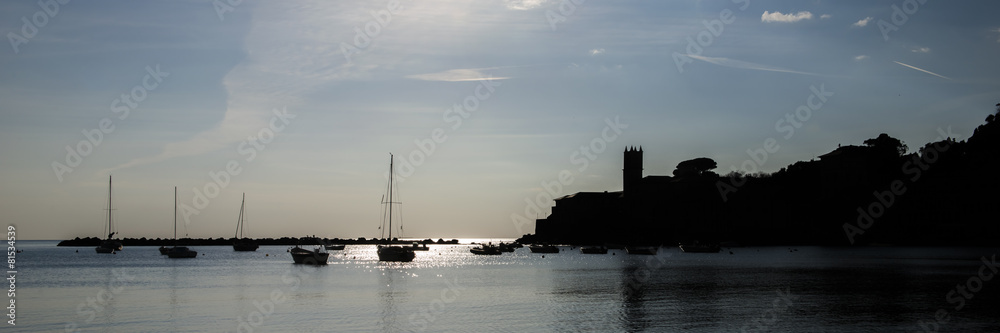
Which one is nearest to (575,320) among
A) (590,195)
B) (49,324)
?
(49,324)

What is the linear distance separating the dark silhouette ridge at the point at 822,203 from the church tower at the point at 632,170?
20 centimetres

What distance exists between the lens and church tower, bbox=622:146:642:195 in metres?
164

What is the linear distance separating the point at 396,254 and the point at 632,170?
83998 millimetres

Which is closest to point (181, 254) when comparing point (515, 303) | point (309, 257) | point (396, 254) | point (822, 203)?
point (309, 257)

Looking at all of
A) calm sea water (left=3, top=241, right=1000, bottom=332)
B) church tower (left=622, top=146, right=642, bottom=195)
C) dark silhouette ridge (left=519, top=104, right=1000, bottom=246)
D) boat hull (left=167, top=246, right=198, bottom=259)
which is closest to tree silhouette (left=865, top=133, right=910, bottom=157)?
dark silhouette ridge (left=519, top=104, right=1000, bottom=246)

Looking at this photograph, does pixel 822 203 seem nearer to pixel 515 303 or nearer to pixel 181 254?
pixel 181 254

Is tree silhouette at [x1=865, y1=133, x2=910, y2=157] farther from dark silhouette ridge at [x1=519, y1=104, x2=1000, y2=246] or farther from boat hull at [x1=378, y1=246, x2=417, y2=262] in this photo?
boat hull at [x1=378, y1=246, x2=417, y2=262]

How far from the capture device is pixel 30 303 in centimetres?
4072

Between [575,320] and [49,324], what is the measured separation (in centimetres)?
2068

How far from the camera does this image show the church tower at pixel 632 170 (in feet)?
536

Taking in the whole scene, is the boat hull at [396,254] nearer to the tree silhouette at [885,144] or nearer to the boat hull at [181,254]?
the boat hull at [181,254]

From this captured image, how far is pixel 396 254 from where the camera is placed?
89.7 meters

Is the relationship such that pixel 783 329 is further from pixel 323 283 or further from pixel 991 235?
pixel 991 235

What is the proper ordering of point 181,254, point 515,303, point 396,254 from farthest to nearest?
point 181,254 < point 396,254 < point 515,303
